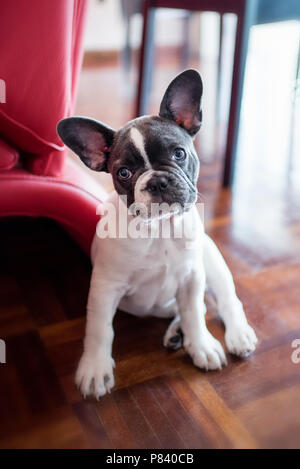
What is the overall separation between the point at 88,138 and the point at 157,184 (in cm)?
20

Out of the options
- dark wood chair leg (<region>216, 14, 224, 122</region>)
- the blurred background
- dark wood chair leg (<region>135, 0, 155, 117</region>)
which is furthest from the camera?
dark wood chair leg (<region>216, 14, 224, 122</region>)

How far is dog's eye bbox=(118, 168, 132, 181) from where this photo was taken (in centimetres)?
95

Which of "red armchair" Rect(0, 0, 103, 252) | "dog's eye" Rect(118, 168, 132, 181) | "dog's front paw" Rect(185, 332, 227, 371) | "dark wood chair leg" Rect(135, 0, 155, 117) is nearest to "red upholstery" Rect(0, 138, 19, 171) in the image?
"red armchair" Rect(0, 0, 103, 252)

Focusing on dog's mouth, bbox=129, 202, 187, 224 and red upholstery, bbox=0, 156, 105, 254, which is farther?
red upholstery, bbox=0, 156, 105, 254

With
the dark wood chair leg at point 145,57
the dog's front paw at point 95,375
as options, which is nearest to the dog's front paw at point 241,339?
the dog's front paw at point 95,375

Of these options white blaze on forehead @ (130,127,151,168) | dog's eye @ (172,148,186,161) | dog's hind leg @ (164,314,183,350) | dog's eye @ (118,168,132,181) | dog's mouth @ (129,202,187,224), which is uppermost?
white blaze on forehead @ (130,127,151,168)

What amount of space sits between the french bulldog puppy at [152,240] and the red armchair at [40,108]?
0.17 meters

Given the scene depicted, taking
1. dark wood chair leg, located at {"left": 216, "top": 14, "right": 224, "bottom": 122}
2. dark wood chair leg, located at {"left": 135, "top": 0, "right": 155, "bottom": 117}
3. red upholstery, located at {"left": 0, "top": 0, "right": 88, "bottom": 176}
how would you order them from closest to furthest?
red upholstery, located at {"left": 0, "top": 0, "right": 88, "bottom": 176}
dark wood chair leg, located at {"left": 135, "top": 0, "right": 155, "bottom": 117}
dark wood chair leg, located at {"left": 216, "top": 14, "right": 224, "bottom": 122}

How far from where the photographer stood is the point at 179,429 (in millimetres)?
912

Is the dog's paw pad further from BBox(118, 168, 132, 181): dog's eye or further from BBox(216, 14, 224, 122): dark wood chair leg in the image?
BBox(216, 14, 224, 122): dark wood chair leg

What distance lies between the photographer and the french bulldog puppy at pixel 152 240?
3.04ft

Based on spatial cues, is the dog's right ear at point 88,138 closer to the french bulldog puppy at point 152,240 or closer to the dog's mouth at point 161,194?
the french bulldog puppy at point 152,240

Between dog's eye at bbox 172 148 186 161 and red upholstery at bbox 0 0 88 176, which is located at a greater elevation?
red upholstery at bbox 0 0 88 176
